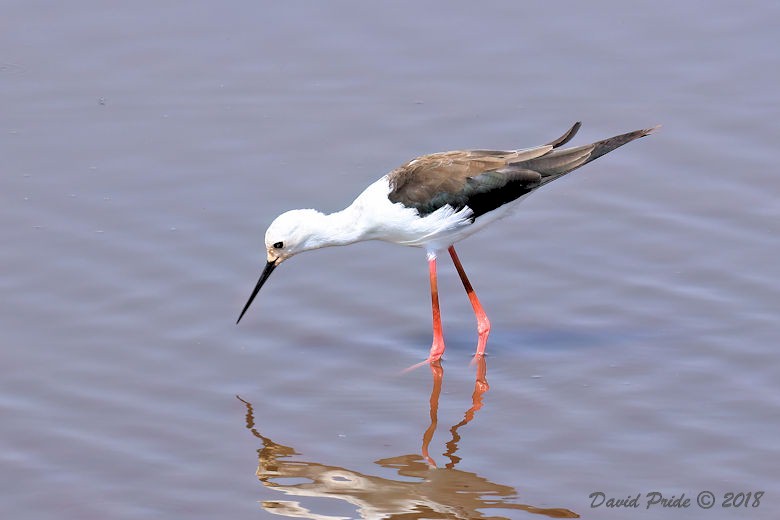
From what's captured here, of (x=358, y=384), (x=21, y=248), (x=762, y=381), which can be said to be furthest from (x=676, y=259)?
(x=21, y=248)

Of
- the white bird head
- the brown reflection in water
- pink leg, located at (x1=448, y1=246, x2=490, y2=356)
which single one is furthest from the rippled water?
the white bird head

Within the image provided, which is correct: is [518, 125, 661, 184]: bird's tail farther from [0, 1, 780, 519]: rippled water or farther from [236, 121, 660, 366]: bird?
[0, 1, 780, 519]: rippled water

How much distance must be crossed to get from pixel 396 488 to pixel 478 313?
1.93 m

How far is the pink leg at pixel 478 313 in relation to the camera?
871cm

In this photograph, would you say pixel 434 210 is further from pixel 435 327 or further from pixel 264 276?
pixel 264 276

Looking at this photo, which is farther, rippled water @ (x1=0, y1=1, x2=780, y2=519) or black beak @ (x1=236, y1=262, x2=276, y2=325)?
black beak @ (x1=236, y1=262, x2=276, y2=325)

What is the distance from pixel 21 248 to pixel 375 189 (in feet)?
7.74

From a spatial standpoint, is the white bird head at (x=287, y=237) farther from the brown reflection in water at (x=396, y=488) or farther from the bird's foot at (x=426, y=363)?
the brown reflection in water at (x=396, y=488)

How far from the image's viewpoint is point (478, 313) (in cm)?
881

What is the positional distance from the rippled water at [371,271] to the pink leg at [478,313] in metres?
0.12

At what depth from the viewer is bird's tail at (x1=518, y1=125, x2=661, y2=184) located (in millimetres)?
8914

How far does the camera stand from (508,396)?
806 centimetres

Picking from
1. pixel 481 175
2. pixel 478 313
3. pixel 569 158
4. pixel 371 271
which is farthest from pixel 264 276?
pixel 569 158

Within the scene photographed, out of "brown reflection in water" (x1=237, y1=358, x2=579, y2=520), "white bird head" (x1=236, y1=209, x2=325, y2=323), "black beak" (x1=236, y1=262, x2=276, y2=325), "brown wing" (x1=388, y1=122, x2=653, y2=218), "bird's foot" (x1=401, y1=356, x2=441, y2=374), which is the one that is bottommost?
"brown reflection in water" (x1=237, y1=358, x2=579, y2=520)
